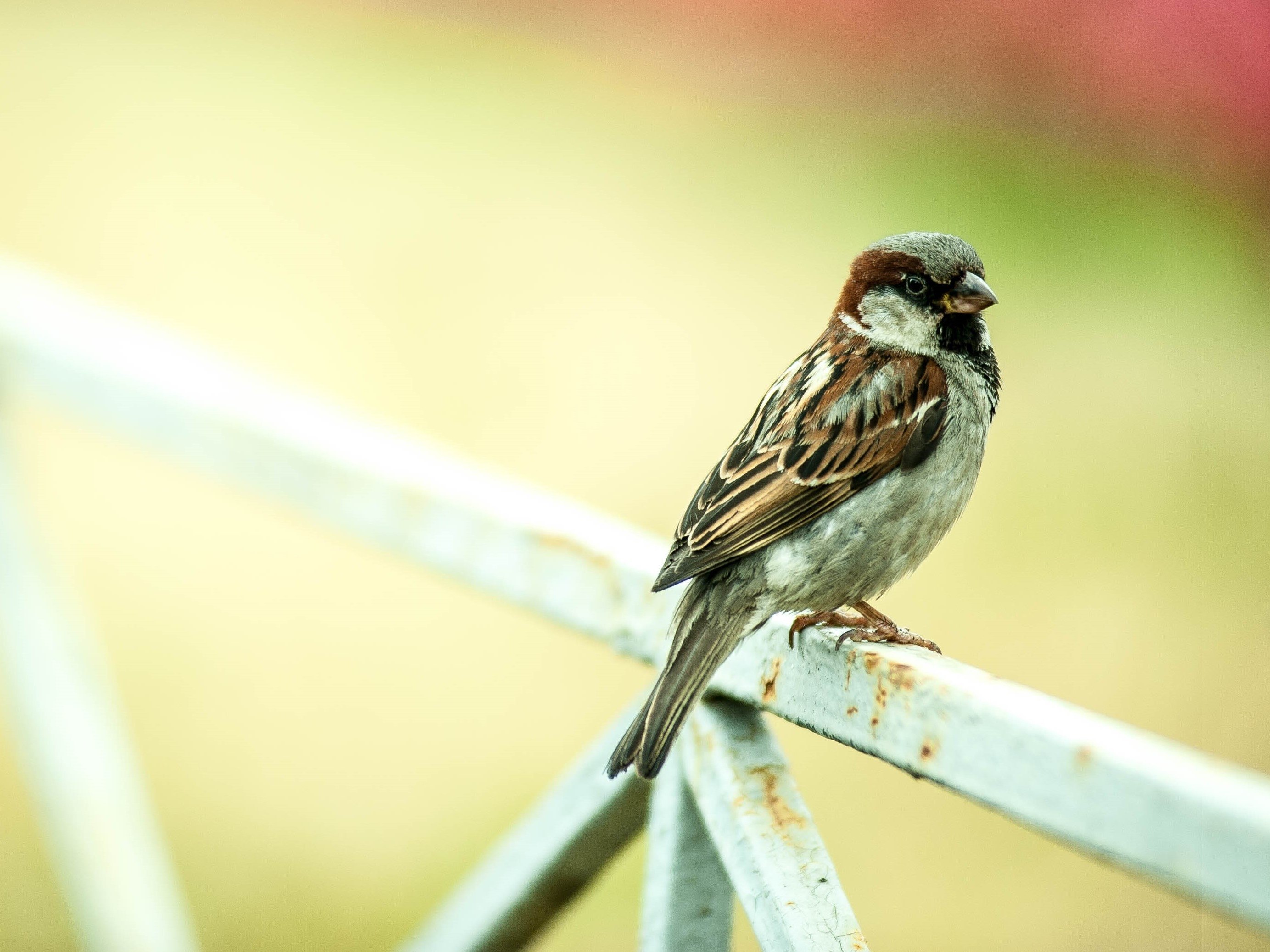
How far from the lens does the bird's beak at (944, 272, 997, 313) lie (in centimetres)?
127

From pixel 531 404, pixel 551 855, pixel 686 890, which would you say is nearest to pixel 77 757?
pixel 551 855

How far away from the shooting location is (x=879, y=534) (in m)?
1.26

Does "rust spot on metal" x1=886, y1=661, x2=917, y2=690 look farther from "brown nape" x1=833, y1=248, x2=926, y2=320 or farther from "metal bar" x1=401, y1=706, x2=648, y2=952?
"brown nape" x1=833, y1=248, x2=926, y2=320

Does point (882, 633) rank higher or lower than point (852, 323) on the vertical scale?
lower

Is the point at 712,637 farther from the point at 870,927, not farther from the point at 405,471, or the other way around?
the point at 870,927

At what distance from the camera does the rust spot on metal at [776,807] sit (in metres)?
0.93

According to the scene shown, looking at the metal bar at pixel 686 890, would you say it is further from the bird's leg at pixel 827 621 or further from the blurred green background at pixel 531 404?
the blurred green background at pixel 531 404

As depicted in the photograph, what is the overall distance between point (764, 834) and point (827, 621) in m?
0.31

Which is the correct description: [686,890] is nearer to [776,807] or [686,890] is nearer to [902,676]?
[776,807]

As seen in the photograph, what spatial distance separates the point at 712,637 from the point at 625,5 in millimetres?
4150

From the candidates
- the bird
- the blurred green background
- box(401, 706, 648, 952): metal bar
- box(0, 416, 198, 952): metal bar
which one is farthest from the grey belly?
box(0, 416, 198, 952): metal bar

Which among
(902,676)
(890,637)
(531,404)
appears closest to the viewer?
(902,676)

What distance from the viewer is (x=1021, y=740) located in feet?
2.37

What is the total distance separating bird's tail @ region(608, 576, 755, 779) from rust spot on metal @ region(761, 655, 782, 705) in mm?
40
